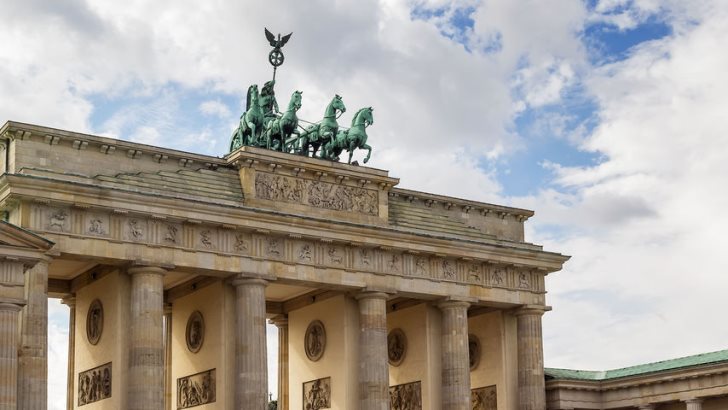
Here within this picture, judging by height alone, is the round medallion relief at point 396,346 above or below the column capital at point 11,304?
above

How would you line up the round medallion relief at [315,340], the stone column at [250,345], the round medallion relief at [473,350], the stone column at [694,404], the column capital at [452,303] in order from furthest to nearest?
the round medallion relief at [473,350], the round medallion relief at [315,340], the column capital at [452,303], the stone column at [694,404], the stone column at [250,345]

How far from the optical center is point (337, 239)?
47.8m

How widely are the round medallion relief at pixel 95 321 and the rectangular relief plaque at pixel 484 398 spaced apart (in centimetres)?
1694

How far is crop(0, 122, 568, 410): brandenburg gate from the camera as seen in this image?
42.8m

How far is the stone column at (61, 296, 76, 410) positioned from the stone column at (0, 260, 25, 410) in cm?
1523

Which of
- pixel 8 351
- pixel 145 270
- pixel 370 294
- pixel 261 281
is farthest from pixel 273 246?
pixel 8 351

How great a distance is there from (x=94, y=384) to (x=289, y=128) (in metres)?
12.6

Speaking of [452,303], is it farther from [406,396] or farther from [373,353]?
[406,396]

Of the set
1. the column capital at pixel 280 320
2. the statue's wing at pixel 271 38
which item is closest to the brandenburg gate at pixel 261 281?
the column capital at pixel 280 320

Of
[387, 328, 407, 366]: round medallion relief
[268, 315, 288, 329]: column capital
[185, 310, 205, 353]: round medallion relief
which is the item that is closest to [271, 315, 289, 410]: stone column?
[268, 315, 288, 329]: column capital

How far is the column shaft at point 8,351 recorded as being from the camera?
104ft

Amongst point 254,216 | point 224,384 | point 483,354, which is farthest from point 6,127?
point 483,354

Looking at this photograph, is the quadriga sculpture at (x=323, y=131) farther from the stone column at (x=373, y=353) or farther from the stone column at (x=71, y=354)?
the stone column at (x=71, y=354)

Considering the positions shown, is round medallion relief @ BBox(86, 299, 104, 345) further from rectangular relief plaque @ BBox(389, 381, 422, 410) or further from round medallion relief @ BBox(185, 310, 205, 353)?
rectangular relief plaque @ BBox(389, 381, 422, 410)
